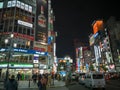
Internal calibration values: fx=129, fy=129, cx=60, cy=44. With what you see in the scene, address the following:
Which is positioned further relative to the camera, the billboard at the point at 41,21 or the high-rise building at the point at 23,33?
the billboard at the point at 41,21

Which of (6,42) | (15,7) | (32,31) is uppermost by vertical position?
(15,7)

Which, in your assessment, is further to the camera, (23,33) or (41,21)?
(41,21)

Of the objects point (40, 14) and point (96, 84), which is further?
point (40, 14)

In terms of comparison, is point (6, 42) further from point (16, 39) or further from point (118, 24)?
point (118, 24)

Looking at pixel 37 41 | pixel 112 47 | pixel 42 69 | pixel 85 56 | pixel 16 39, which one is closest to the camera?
pixel 16 39

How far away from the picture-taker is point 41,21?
2221 inches

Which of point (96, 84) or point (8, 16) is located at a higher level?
point (8, 16)

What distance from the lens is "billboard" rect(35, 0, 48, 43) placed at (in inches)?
2111

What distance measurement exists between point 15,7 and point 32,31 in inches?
411

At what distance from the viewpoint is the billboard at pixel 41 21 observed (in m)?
53.6

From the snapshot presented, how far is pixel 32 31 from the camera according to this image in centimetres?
4994

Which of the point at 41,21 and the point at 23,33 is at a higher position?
the point at 41,21

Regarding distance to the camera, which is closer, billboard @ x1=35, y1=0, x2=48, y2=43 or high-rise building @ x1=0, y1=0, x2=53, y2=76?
high-rise building @ x1=0, y1=0, x2=53, y2=76

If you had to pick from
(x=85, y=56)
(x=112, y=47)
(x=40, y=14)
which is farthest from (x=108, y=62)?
(x=85, y=56)
